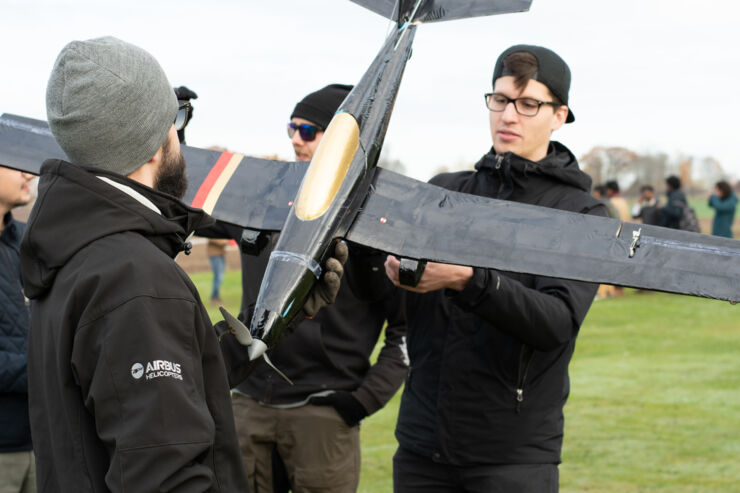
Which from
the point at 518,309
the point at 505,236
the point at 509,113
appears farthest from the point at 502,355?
the point at 509,113

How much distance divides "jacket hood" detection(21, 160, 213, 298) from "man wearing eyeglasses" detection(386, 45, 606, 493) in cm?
130

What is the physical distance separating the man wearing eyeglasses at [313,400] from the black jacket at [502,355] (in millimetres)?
693

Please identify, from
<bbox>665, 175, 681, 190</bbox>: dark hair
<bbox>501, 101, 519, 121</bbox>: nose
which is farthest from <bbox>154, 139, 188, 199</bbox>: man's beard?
<bbox>665, 175, 681, 190</bbox>: dark hair

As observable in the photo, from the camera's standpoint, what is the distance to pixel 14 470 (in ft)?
11.3

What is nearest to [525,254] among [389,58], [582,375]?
[389,58]

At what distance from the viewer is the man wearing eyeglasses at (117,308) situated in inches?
65.6

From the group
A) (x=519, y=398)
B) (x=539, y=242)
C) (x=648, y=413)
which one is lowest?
(x=648, y=413)

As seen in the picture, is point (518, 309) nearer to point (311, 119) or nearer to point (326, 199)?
point (326, 199)

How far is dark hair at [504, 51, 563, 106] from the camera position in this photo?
3387mm

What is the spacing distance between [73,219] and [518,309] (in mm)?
1669

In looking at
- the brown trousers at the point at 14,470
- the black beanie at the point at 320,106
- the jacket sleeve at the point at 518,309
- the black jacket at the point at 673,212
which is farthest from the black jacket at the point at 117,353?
the black jacket at the point at 673,212

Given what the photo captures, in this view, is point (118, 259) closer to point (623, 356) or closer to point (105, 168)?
point (105, 168)

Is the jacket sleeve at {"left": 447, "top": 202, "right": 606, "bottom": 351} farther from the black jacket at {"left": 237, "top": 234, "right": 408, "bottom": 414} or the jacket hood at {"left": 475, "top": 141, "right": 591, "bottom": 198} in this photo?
the black jacket at {"left": 237, "top": 234, "right": 408, "bottom": 414}

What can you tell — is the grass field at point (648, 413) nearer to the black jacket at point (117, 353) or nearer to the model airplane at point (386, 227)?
the model airplane at point (386, 227)
